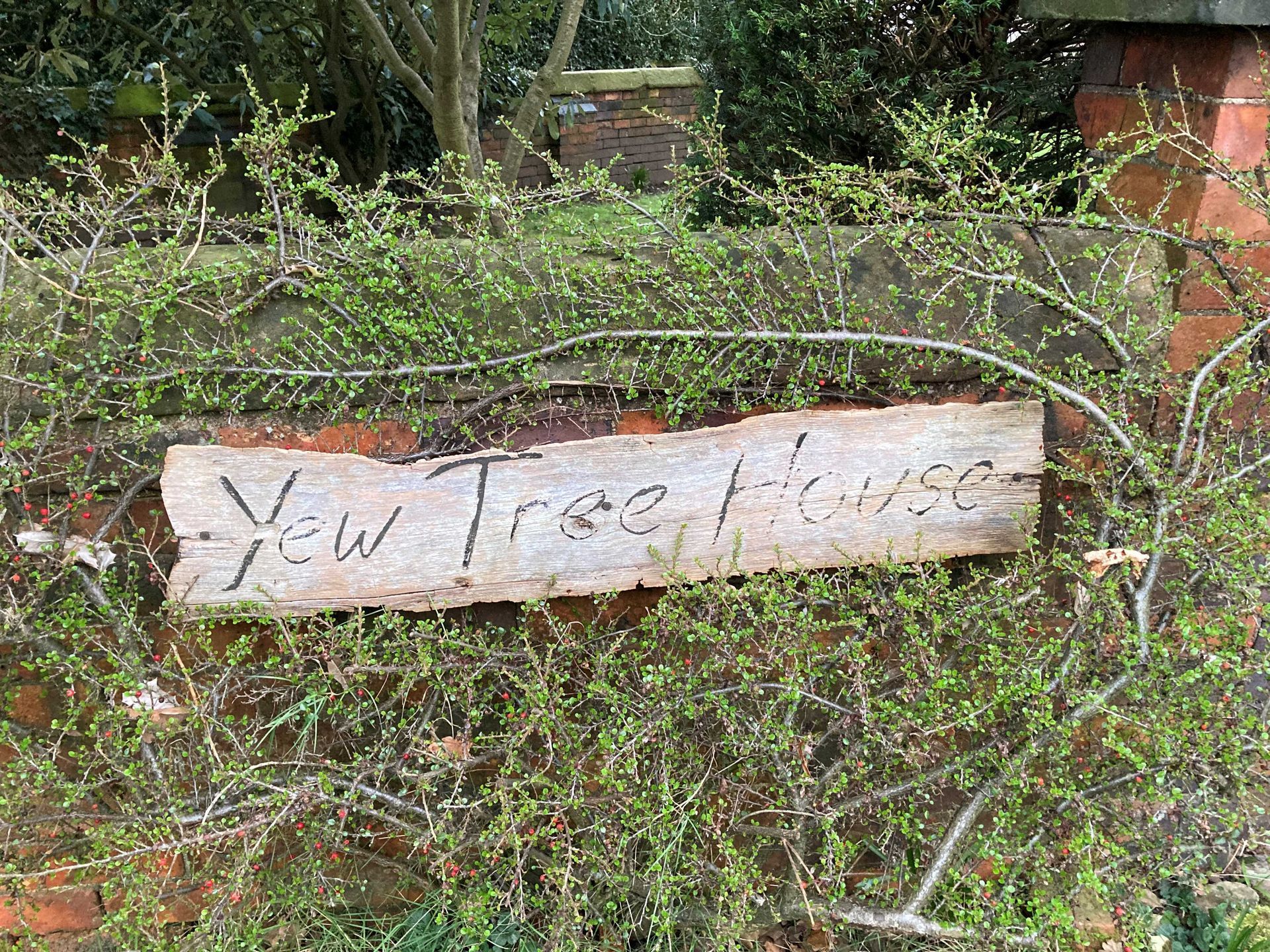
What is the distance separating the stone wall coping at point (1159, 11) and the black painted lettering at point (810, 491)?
3.87 ft

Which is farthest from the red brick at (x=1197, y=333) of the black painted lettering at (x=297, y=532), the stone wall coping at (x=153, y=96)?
the stone wall coping at (x=153, y=96)

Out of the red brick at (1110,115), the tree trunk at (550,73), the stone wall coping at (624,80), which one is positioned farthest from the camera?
the stone wall coping at (624,80)

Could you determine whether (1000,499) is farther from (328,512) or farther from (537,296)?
(328,512)

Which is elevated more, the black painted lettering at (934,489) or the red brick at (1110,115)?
the red brick at (1110,115)

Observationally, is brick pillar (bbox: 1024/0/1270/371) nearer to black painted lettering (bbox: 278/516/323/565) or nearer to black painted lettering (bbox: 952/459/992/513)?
black painted lettering (bbox: 952/459/992/513)

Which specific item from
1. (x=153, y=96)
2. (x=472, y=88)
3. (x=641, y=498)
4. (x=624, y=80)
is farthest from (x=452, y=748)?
(x=624, y=80)

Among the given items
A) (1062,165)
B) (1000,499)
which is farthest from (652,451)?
(1062,165)

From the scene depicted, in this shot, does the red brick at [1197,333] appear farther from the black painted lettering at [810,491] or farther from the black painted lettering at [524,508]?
the black painted lettering at [524,508]

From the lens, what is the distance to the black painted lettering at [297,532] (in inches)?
69.2

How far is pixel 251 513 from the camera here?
174cm

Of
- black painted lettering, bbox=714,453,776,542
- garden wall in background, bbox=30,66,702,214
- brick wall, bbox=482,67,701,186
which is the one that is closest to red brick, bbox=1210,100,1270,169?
black painted lettering, bbox=714,453,776,542

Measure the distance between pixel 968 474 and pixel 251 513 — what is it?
5.25 feet

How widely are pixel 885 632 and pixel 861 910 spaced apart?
23.6 inches

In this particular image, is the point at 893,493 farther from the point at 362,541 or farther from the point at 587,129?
the point at 587,129
